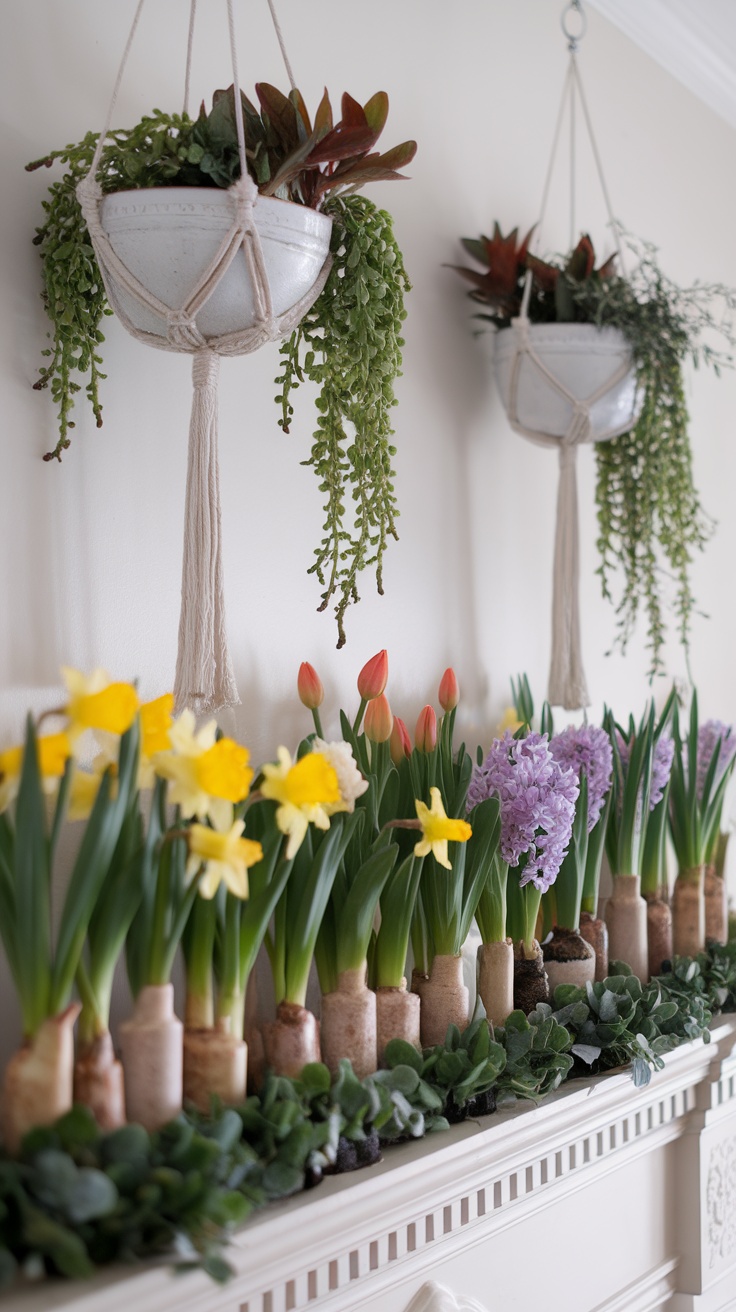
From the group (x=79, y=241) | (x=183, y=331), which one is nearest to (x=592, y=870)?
(x=183, y=331)

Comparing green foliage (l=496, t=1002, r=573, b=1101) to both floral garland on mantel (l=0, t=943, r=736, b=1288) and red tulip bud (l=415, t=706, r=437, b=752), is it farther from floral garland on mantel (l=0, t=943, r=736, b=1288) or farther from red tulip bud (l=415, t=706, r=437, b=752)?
red tulip bud (l=415, t=706, r=437, b=752)

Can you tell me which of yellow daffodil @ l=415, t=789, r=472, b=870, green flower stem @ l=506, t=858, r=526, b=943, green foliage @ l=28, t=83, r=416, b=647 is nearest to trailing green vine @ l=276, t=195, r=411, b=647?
green foliage @ l=28, t=83, r=416, b=647

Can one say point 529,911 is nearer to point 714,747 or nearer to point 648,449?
point 714,747

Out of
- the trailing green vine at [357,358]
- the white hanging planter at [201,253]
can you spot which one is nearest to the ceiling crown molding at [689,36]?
the trailing green vine at [357,358]

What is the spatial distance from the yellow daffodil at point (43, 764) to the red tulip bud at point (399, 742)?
52 cm

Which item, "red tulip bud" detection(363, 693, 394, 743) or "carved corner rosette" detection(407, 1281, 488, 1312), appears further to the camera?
"red tulip bud" detection(363, 693, 394, 743)

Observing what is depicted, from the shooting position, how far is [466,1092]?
1.14 meters

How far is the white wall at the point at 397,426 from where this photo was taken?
1172 mm

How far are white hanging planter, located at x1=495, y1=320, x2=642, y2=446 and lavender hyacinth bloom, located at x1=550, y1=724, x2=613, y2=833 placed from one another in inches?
18.9

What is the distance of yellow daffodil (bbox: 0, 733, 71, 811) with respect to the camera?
879mm

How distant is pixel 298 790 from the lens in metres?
0.98

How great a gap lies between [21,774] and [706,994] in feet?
3.67

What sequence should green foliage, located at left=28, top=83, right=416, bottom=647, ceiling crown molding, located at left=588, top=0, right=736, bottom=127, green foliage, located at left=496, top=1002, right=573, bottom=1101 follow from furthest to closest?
ceiling crown molding, located at left=588, top=0, right=736, bottom=127, green foliage, located at left=496, top=1002, right=573, bottom=1101, green foliage, located at left=28, top=83, right=416, bottom=647

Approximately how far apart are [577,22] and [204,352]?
51.6 inches
